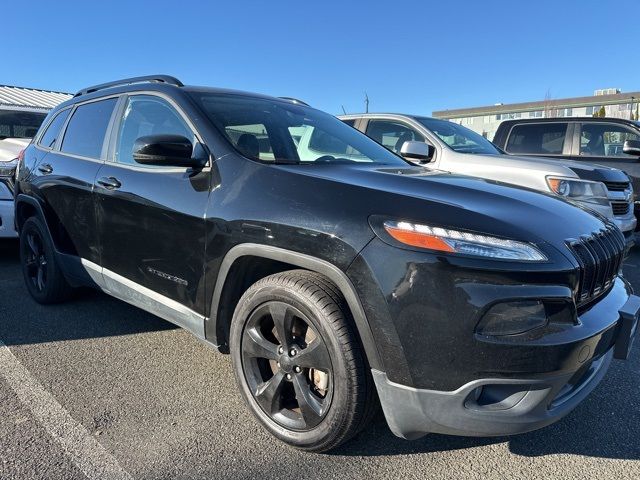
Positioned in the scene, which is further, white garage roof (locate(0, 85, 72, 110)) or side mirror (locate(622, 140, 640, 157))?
white garage roof (locate(0, 85, 72, 110))

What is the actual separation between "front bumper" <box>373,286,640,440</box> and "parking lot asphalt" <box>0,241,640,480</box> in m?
0.41

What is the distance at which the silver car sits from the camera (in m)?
5.21

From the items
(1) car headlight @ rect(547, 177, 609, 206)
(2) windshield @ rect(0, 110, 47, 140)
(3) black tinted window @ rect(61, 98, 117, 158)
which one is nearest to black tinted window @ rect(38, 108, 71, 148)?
(3) black tinted window @ rect(61, 98, 117, 158)

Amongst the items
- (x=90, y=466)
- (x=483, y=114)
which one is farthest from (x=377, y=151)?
(x=483, y=114)

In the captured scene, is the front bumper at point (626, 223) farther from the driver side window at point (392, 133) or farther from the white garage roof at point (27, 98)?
the white garage roof at point (27, 98)

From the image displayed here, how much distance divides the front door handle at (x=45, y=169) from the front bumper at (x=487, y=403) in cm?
323

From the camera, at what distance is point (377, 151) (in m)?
3.60

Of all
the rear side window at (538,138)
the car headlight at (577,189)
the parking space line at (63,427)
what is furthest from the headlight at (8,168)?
the rear side window at (538,138)

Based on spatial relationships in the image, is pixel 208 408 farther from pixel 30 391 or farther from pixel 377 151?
pixel 377 151

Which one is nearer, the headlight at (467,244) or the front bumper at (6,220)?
the headlight at (467,244)

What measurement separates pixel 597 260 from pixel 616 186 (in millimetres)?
4425

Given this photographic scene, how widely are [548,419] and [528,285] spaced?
555mm

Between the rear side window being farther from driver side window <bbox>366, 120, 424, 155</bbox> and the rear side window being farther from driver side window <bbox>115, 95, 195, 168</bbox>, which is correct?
driver side window <bbox>115, 95, 195, 168</bbox>

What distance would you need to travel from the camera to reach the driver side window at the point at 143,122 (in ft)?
10.1
